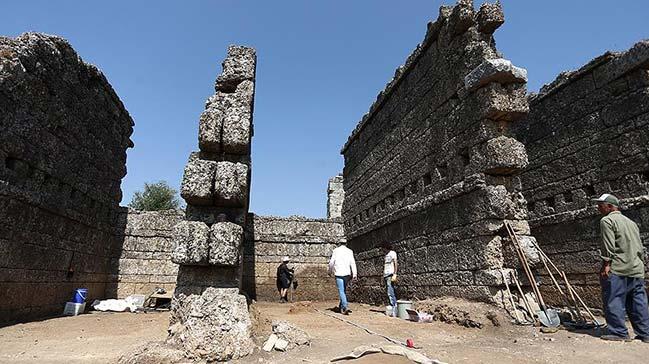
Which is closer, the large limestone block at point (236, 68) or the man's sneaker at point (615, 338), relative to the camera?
the man's sneaker at point (615, 338)

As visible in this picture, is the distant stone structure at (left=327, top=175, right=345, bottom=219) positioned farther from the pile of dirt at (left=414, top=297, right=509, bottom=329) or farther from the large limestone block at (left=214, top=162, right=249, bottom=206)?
the large limestone block at (left=214, top=162, right=249, bottom=206)

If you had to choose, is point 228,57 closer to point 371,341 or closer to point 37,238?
point 371,341

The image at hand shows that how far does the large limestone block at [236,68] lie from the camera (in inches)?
201

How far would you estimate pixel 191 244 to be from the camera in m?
4.30

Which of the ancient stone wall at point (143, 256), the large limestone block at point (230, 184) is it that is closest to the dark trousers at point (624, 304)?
the large limestone block at point (230, 184)

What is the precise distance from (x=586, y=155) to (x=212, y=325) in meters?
7.67

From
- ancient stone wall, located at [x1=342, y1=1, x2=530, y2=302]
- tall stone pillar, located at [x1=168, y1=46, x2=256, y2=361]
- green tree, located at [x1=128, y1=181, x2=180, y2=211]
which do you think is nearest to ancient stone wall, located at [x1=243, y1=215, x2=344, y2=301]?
ancient stone wall, located at [x1=342, y1=1, x2=530, y2=302]

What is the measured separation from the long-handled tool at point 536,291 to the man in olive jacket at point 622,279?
730 millimetres

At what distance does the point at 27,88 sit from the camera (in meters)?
6.62

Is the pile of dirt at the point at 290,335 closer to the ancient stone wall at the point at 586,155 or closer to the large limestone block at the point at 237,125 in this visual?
the large limestone block at the point at 237,125

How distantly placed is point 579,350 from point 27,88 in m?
9.26

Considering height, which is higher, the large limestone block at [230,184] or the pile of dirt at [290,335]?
the large limestone block at [230,184]

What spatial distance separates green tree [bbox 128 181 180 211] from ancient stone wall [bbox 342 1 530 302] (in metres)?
24.0

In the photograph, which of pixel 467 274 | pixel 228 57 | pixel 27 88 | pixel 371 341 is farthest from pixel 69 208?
pixel 467 274
